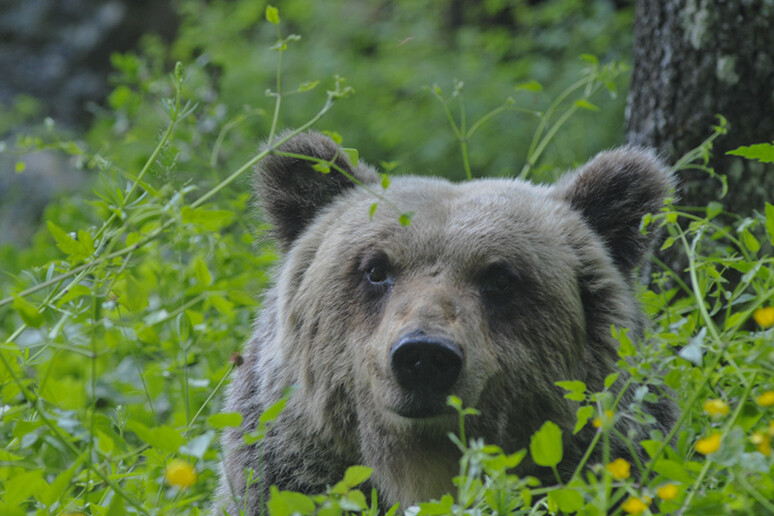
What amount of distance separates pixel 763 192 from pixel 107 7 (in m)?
9.96

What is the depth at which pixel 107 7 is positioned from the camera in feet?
39.6

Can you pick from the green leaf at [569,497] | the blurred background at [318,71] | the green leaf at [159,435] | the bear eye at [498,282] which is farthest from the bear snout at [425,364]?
the blurred background at [318,71]

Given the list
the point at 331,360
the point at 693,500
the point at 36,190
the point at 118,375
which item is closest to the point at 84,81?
the point at 36,190

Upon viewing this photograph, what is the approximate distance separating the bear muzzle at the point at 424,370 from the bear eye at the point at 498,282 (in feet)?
1.60

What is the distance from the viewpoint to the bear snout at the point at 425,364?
2.88m

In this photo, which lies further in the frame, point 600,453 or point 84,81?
point 84,81

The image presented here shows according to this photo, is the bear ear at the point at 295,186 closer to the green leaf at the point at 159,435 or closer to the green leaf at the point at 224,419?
the green leaf at the point at 224,419

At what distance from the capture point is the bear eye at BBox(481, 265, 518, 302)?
3379 mm

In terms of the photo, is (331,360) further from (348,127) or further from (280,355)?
(348,127)

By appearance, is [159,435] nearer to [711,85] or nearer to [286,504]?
[286,504]

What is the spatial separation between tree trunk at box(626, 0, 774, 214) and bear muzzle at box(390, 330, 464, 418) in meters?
2.21

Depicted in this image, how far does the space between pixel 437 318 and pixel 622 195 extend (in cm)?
116

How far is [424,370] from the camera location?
291 cm

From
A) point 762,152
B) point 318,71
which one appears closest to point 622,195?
point 762,152
